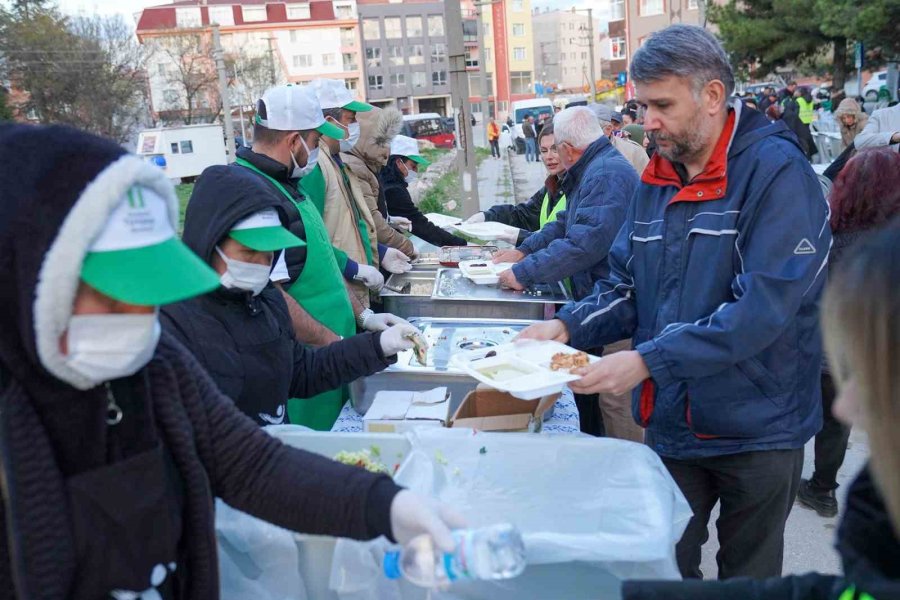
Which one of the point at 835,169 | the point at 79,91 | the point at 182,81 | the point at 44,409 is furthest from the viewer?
the point at 182,81

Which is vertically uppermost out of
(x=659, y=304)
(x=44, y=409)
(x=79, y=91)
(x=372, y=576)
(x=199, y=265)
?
(x=79, y=91)

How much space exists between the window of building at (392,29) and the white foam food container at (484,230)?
75.3m

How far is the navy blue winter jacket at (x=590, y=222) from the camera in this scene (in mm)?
3625

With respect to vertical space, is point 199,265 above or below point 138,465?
above

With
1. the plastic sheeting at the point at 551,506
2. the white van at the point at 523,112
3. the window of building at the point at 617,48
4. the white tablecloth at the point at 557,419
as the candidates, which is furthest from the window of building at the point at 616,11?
the plastic sheeting at the point at 551,506

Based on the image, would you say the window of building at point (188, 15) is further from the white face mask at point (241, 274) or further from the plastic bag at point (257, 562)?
the plastic bag at point (257, 562)

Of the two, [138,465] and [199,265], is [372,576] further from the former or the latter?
[199,265]

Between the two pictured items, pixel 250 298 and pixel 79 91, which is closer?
pixel 250 298

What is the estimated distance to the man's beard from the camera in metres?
2.05

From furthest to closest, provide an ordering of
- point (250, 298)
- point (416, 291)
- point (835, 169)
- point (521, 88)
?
point (521, 88), point (835, 169), point (416, 291), point (250, 298)

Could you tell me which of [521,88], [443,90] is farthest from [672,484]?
[521,88]

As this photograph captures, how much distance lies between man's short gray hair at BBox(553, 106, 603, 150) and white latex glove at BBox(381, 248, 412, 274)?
4.50 feet

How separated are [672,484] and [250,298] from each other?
1.28 metres

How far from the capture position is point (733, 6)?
84.9ft
